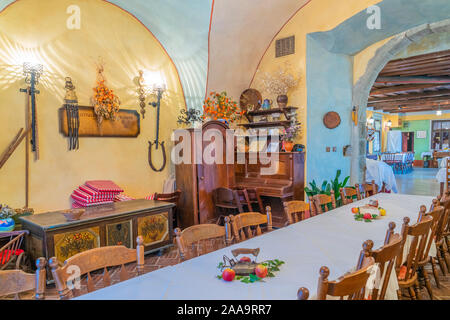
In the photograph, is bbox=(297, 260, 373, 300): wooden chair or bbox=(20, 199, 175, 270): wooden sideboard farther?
bbox=(20, 199, 175, 270): wooden sideboard

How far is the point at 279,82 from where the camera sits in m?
5.66

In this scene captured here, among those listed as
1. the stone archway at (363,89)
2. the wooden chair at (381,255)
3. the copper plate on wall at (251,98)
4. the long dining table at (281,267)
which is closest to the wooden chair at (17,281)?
the long dining table at (281,267)

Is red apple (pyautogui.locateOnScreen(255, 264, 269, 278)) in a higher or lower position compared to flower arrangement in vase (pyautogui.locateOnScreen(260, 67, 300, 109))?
lower

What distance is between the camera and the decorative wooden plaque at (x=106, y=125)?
3916 mm

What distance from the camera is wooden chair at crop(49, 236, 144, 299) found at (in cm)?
144

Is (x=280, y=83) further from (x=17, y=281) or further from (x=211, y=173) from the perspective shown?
(x=17, y=281)

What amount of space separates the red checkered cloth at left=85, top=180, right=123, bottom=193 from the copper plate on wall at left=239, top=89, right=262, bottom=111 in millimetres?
3057

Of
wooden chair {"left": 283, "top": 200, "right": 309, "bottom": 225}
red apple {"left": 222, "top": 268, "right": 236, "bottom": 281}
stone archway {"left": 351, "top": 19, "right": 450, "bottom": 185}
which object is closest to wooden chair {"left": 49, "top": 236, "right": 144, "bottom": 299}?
red apple {"left": 222, "top": 268, "right": 236, "bottom": 281}

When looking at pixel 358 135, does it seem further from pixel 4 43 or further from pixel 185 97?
pixel 4 43

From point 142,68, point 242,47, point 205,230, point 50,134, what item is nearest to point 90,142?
point 50,134

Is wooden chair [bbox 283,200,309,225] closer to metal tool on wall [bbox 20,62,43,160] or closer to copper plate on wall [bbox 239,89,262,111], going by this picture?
metal tool on wall [bbox 20,62,43,160]

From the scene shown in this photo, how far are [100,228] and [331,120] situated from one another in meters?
4.47

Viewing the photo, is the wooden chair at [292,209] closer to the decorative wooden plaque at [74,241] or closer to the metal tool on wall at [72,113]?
the decorative wooden plaque at [74,241]

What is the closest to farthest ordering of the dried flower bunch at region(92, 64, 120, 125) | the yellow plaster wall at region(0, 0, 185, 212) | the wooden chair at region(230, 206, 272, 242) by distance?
the wooden chair at region(230, 206, 272, 242), the yellow plaster wall at region(0, 0, 185, 212), the dried flower bunch at region(92, 64, 120, 125)
